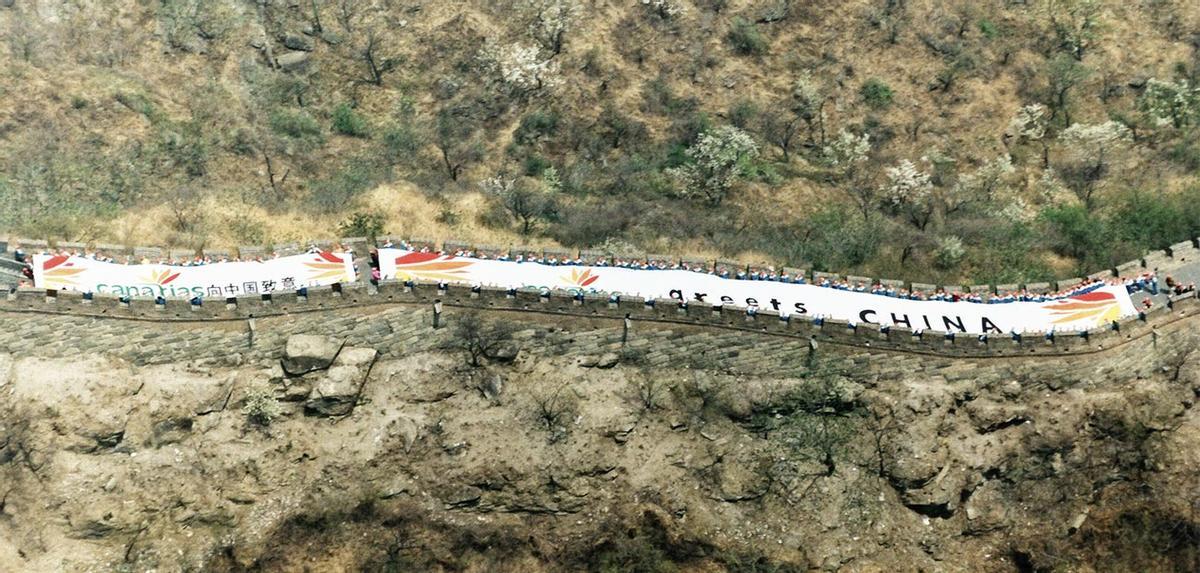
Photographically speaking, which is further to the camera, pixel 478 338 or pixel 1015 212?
pixel 1015 212

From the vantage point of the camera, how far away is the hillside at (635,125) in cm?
5903

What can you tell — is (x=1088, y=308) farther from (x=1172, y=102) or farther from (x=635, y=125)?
(x=635, y=125)

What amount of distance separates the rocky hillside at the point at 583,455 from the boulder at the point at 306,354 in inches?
3.1

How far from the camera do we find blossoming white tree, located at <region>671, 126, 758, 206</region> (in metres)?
64.6

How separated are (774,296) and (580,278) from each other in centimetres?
723

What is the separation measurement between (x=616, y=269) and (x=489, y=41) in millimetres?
25507

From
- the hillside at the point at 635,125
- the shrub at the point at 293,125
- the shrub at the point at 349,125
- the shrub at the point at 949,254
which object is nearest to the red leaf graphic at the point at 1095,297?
the hillside at the point at 635,125

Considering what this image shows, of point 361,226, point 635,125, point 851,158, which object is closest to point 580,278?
point 361,226

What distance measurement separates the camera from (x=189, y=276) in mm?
47531

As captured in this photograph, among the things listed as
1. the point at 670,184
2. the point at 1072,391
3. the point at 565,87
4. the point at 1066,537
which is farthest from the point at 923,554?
the point at 565,87

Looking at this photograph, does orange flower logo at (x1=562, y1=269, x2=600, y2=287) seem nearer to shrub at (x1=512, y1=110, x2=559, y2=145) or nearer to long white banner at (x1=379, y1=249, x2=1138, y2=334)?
long white banner at (x1=379, y1=249, x2=1138, y2=334)

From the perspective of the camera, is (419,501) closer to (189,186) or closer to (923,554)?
(923,554)

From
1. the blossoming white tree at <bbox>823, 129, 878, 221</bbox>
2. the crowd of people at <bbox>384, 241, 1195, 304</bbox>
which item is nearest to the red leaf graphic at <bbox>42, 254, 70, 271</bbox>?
the crowd of people at <bbox>384, 241, 1195, 304</bbox>

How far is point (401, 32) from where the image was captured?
7194 cm
